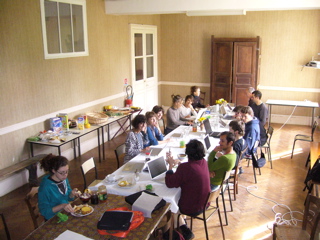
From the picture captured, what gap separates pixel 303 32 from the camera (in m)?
8.47

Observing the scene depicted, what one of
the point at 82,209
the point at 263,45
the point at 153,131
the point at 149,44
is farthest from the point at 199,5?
the point at 82,209

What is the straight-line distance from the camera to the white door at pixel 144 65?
8609 millimetres

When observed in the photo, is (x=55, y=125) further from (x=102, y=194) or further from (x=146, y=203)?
(x=146, y=203)

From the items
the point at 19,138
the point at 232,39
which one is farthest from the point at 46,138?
the point at 232,39

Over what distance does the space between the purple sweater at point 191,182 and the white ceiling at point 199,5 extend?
12.3 feet

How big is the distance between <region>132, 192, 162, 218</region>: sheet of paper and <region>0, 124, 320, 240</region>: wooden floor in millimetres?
1210

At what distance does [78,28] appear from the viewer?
21.2ft

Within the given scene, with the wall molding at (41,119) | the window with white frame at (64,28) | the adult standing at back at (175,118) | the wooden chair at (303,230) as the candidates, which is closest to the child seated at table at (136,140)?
the adult standing at back at (175,118)

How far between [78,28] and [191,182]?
14.4 ft

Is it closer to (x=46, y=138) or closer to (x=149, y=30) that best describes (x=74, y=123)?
(x=46, y=138)

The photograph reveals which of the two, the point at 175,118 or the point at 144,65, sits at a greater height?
the point at 144,65

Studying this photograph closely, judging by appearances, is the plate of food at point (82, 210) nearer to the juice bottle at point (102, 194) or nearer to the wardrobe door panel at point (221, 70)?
the juice bottle at point (102, 194)

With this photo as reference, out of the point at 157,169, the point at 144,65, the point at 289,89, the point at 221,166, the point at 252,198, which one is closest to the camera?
the point at 157,169

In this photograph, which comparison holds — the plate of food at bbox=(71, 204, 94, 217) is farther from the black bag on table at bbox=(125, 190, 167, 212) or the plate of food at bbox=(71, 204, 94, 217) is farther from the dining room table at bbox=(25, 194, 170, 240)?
the black bag on table at bbox=(125, 190, 167, 212)
